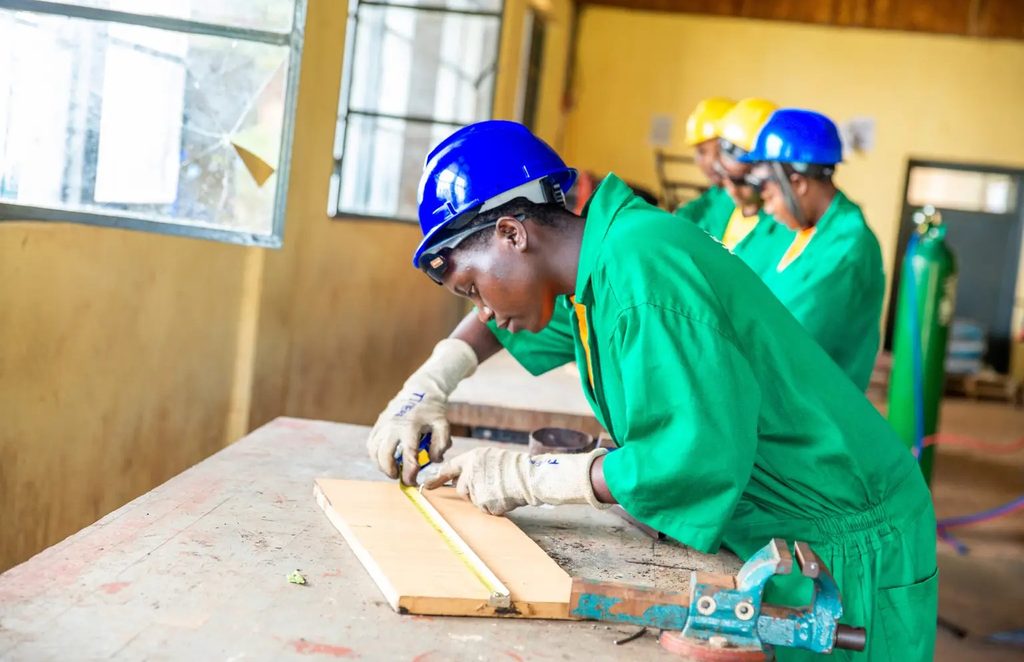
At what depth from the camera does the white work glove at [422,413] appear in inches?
88.4

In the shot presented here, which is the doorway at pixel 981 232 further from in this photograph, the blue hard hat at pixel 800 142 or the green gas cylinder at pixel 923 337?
the blue hard hat at pixel 800 142

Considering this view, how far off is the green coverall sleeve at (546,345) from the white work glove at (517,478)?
0.58m

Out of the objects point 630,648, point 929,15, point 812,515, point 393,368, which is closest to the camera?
point 630,648

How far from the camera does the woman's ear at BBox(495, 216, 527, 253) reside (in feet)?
6.14

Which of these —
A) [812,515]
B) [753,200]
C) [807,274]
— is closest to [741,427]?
[812,515]

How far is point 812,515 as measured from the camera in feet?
6.02

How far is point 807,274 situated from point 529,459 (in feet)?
5.75

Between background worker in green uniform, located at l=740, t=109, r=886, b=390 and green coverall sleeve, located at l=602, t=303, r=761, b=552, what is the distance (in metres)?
1.63

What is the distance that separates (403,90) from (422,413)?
412cm

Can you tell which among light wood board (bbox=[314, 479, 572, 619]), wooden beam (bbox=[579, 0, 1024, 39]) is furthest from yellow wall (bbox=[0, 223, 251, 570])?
wooden beam (bbox=[579, 0, 1024, 39])

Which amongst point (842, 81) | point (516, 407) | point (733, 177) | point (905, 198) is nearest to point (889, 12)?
point (842, 81)

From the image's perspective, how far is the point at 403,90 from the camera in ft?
20.3

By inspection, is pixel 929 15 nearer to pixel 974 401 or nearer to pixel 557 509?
pixel 974 401

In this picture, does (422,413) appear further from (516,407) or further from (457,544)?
(516,407)
